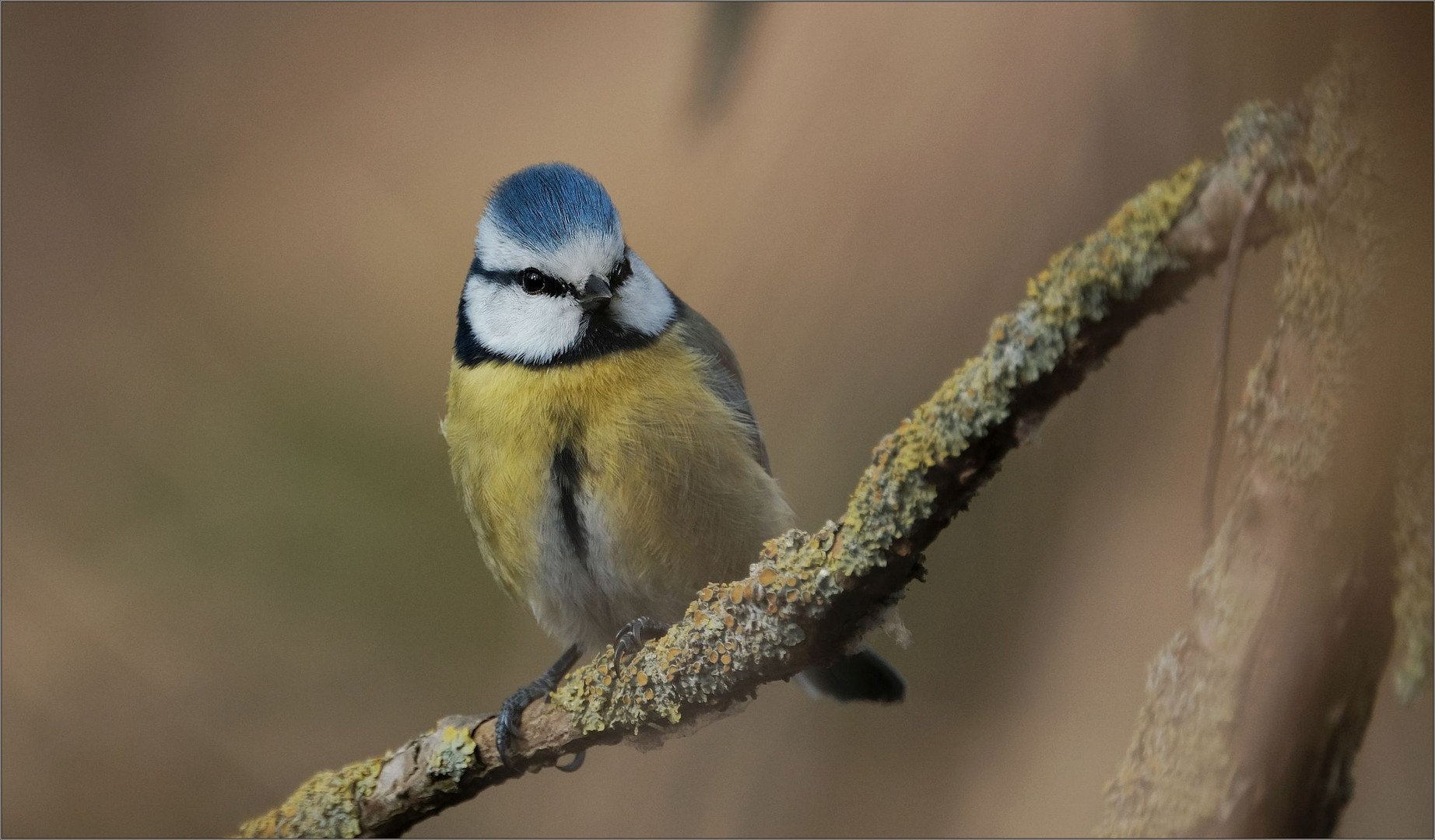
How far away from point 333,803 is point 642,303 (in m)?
0.62

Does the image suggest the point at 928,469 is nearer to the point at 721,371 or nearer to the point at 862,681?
the point at 721,371

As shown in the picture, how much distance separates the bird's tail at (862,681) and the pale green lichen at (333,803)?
49cm

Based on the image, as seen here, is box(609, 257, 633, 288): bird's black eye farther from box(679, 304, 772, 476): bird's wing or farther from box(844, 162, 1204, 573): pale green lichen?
box(844, 162, 1204, 573): pale green lichen

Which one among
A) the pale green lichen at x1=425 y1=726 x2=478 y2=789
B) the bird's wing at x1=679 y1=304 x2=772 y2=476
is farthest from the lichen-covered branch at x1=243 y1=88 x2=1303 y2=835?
the bird's wing at x1=679 y1=304 x2=772 y2=476

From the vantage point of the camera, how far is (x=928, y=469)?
0.49 metres

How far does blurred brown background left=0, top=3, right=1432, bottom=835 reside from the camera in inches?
36.2

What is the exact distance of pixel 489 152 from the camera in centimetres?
119

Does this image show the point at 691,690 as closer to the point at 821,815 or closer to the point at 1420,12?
the point at 821,815

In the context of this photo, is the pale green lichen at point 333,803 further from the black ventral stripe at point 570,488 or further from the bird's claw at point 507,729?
the black ventral stripe at point 570,488

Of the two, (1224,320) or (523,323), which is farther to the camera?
(523,323)

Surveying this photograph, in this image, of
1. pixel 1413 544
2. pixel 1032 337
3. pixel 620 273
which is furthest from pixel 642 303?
pixel 1413 544

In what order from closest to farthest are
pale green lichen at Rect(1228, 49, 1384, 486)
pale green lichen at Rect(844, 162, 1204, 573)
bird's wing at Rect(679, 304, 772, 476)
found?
pale green lichen at Rect(844, 162, 1204, 573)
pale green lichen at Rect(1228, 49, 1384, 486)
bird's wing at Rect(679, 304, 772, 476)

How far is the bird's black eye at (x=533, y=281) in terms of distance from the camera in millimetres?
937

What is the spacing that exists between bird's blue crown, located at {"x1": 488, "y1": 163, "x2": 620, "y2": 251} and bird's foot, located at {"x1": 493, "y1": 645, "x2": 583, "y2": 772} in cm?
48
